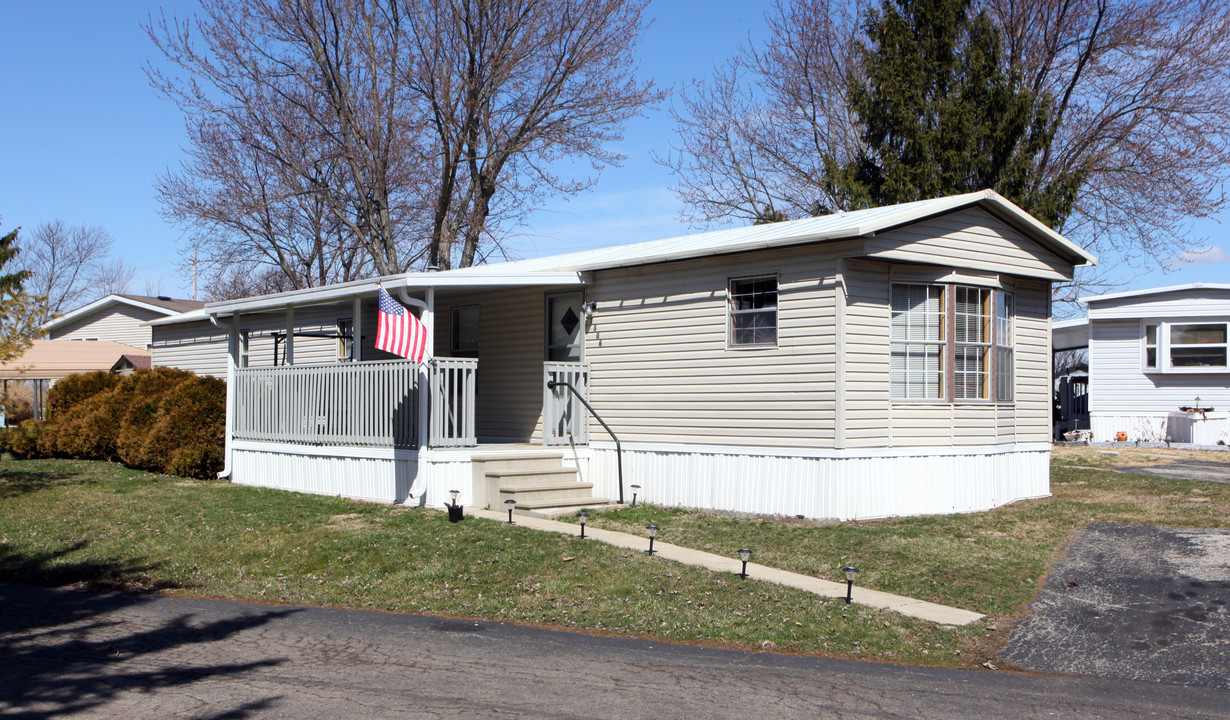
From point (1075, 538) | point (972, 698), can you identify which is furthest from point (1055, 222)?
point (972, 698)

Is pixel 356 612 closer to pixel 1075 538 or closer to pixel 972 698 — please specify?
pixel 972 698

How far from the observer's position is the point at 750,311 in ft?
42.7

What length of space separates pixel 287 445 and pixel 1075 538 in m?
11.1

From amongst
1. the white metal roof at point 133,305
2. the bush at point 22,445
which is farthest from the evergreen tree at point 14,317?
the white metal roof at point 133,305

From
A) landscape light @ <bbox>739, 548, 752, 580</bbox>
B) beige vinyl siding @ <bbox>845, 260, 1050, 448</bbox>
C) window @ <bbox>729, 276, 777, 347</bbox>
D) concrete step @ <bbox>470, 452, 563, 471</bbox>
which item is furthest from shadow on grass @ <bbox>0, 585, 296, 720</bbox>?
beige vinyl siding @ <bbox>845, 260, 1050, 448</bbox>

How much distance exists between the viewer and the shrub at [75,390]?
21078mm

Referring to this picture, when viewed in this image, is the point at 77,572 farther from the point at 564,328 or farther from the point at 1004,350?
the point at 1004,350

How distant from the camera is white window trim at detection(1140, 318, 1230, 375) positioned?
82.9 feet

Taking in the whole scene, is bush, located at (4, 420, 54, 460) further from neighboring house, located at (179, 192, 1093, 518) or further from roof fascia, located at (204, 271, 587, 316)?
neighboring house, located at (179, 192, 1093, 518)

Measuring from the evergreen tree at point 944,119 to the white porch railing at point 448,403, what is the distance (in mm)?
11922

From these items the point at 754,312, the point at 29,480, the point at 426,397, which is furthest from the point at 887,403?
the point at 29,480

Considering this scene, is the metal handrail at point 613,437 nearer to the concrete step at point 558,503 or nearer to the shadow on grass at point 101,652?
the concrete step at point 558,503

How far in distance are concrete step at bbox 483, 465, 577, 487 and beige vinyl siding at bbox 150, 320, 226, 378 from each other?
12351mm

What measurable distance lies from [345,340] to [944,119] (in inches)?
508
